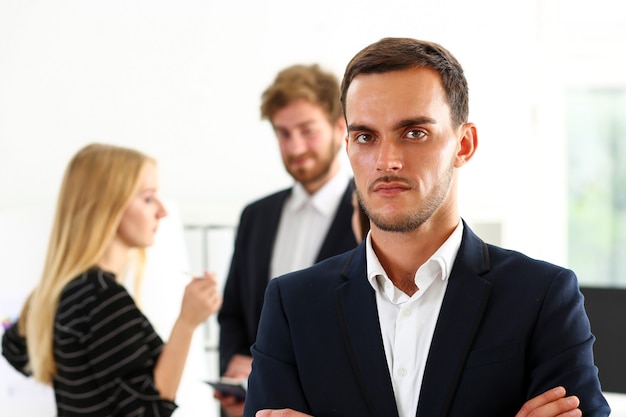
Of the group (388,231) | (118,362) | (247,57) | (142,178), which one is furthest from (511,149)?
(388,231)

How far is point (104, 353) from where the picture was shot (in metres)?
2.42

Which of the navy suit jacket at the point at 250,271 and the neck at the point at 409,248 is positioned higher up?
the neck at the point at 409,248

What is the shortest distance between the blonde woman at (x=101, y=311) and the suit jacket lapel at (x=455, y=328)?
1.09 metres

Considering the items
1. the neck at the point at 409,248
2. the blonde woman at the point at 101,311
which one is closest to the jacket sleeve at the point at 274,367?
the neck at the point at 409,248

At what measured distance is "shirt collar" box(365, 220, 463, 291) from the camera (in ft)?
5.10

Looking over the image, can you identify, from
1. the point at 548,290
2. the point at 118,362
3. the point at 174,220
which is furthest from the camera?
the point at 174,220

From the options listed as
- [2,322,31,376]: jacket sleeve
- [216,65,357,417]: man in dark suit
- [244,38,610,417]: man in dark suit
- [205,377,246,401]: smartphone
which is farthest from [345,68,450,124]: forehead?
[2,322,31,376]: jacket sleeve

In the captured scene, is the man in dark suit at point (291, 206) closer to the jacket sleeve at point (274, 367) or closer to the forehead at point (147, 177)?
the forehead at point (147, 177)

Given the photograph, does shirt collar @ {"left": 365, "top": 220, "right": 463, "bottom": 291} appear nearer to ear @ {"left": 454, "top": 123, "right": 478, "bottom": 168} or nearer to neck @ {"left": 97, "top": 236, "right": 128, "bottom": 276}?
ear @ {"left": 454, "top": 123, "right": 478, "bottom": 168}

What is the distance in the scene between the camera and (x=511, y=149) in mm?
4242

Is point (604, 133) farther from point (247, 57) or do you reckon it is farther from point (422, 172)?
point (422, 172)

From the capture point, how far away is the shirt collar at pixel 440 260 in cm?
155

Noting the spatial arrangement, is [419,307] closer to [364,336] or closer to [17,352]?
[364,336]

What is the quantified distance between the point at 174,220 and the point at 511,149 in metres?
1.61
